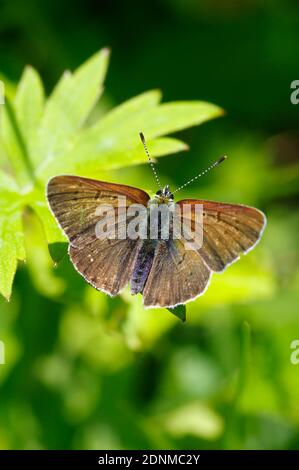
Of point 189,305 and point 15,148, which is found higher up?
point 15,148

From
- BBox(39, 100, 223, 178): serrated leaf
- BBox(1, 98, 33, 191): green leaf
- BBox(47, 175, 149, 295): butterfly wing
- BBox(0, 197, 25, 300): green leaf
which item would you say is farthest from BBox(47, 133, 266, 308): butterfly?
BBox(1, 98, 33, 191): green leaf

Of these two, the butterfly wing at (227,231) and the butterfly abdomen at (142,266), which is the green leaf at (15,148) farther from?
the butterfly wing at (227,231)

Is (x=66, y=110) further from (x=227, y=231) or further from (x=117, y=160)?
(x=227, y=231)

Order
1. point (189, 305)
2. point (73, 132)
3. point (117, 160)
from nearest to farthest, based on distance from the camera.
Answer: point (117, 160)
point (73, 132)
point (189, 305)

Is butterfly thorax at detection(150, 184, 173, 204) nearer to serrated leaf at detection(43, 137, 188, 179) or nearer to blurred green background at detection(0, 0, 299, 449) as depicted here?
serrated leaf at detection(43, 137, 188, 179)

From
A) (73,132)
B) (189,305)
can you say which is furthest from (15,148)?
(189,305)
